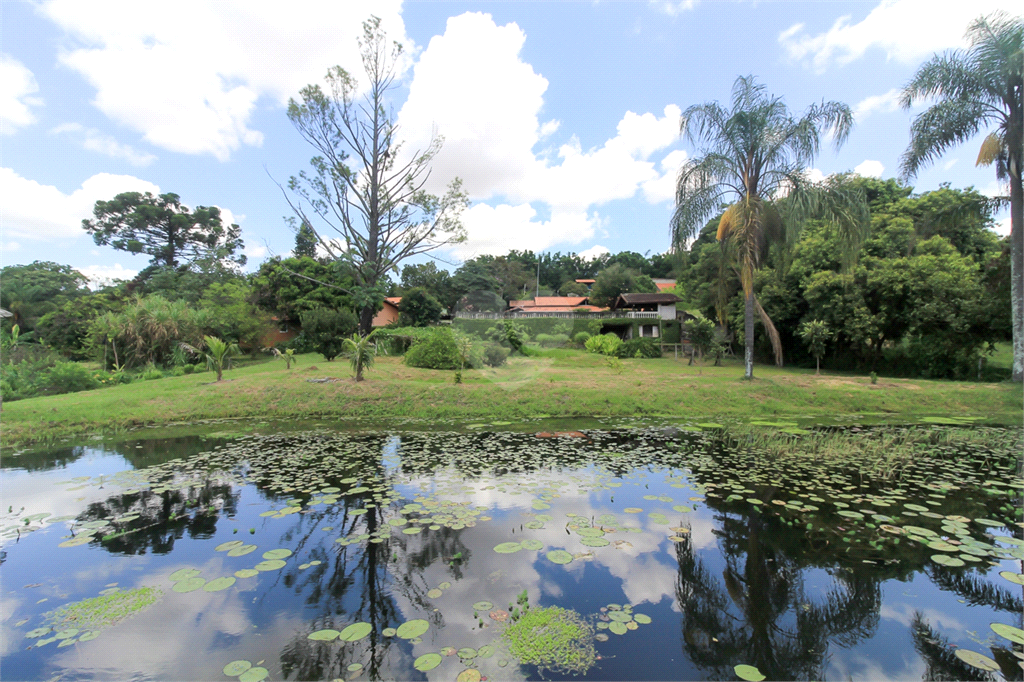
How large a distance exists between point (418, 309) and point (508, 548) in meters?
26.3

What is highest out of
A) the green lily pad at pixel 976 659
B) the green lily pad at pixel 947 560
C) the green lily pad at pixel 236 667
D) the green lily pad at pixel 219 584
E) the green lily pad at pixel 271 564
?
the green lily pad at pixel 947 560

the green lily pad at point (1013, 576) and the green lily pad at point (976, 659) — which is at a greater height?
the green lily pad at point (1013, 576)

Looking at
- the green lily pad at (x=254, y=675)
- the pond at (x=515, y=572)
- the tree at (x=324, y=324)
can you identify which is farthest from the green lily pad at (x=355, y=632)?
the tree at (x=324, y=324)

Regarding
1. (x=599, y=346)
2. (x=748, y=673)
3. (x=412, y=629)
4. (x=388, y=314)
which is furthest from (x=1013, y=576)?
(x=388, y=314)

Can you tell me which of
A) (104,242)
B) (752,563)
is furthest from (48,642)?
(104,242)

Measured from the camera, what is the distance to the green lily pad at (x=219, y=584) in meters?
3.54

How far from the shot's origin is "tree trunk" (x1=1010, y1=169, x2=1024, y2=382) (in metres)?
13.2

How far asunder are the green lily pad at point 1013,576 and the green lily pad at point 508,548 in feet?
12.9

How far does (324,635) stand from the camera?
3.00m

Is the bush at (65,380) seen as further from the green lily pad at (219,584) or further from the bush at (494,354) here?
the green lily pad at (219,584)

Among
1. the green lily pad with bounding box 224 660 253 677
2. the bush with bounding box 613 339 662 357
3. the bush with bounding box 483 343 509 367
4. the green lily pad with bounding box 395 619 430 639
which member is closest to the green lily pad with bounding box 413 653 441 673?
the green lily pad with bounding box 395 619 430 639

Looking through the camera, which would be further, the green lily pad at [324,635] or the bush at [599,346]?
the bush at [599,346]

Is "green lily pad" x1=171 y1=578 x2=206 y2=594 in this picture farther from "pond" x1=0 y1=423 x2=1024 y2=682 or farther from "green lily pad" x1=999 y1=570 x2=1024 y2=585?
"green lily pad" x1=999 y1=570 x2=1024 y2=585

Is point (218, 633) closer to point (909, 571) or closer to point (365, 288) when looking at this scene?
point (909, 571)
